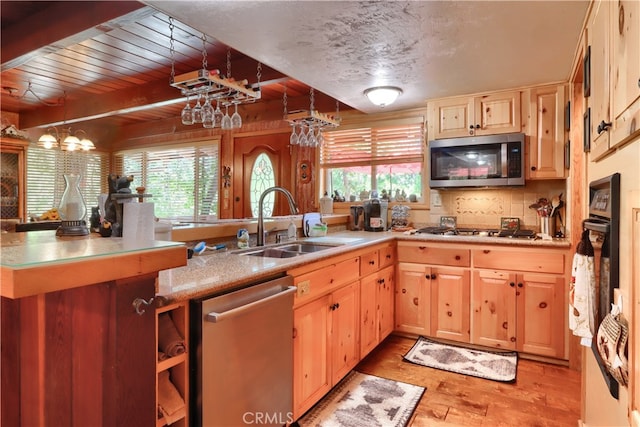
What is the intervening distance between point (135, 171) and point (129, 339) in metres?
5.75

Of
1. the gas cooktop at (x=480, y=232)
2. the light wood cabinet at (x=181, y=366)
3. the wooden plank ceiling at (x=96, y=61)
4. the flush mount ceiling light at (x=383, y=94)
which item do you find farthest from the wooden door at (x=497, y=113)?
the light wood cabinet at (x=181, y=366)

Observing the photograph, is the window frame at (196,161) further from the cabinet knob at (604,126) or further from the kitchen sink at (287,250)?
the cabinet knob at (604,126)

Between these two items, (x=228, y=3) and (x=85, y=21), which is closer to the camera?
(x=228, y=3)

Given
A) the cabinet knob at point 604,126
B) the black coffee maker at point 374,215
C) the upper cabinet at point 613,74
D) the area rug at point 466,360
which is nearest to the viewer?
the upper cabinet at point 613,74

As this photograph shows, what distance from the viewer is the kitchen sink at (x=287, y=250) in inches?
93.6

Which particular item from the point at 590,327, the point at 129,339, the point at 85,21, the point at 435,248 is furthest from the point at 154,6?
the point at 435,248

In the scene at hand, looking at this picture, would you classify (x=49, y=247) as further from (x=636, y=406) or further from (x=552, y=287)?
(x=552, y=287)

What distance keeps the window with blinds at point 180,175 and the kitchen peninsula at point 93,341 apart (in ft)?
12.6

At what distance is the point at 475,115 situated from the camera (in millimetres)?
3307

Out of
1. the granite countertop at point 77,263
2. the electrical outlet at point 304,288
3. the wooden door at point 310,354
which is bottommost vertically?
the wooden door at point 310,354

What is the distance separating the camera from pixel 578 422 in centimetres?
201

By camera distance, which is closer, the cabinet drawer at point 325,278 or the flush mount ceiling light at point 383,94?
the cabinet drawer at point 325,278

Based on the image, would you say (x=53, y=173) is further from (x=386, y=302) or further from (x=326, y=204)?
(x=386, y=302)

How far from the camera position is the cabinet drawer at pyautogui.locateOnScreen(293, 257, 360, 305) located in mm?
1950
